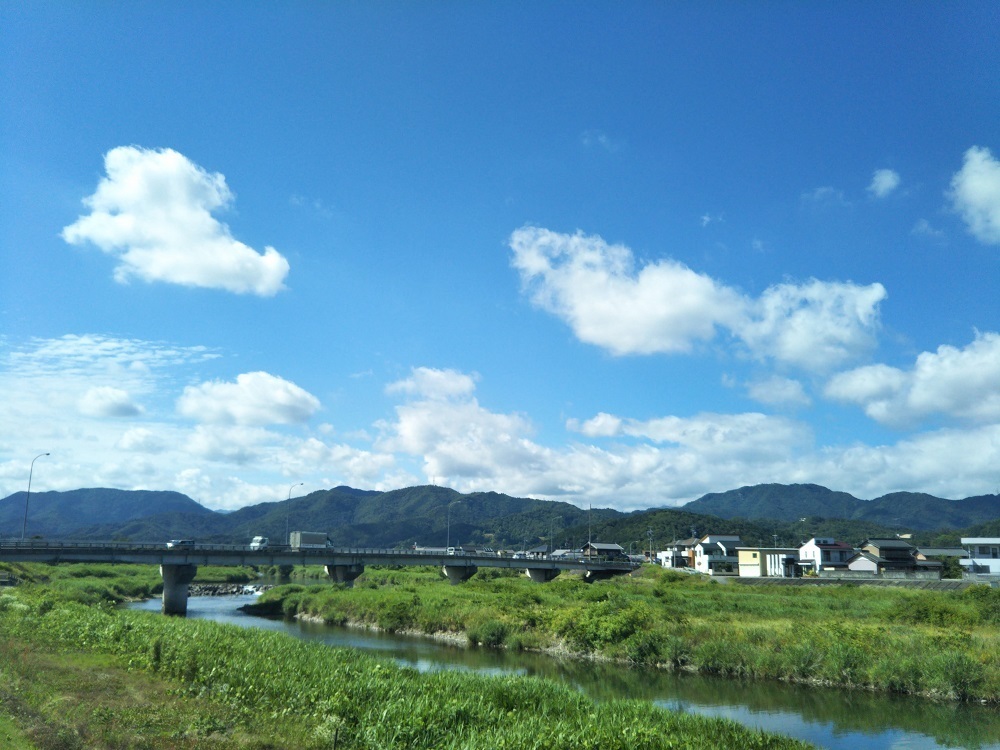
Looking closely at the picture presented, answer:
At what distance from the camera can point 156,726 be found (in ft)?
57.5

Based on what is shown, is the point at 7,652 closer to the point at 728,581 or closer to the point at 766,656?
the point at 766,656

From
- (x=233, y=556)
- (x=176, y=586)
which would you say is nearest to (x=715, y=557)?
(x=233, y=556)

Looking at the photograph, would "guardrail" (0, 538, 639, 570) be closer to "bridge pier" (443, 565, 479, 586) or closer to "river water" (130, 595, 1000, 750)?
"bridge pier" (443, 565, 479, 586)

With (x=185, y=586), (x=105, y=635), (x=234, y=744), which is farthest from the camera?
(x=185, y=586)

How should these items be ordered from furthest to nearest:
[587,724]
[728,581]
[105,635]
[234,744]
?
[728,581] → [105,635] → [587,724] → [234,744]

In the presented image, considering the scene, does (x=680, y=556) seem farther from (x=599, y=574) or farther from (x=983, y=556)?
(x=983, y=556)

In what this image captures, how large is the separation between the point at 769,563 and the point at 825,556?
15506 millimetres

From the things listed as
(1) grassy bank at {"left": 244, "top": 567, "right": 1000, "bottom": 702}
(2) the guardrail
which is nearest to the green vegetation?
(2) the guardrail

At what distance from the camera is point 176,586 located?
75.7m

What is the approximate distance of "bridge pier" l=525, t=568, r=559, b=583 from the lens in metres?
108

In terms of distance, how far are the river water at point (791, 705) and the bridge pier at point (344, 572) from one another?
51.9 metres

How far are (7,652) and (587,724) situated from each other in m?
20.3

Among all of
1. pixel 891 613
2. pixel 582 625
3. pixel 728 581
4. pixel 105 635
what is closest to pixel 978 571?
pixel 728 581

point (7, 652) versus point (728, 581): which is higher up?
point (7, 652)
